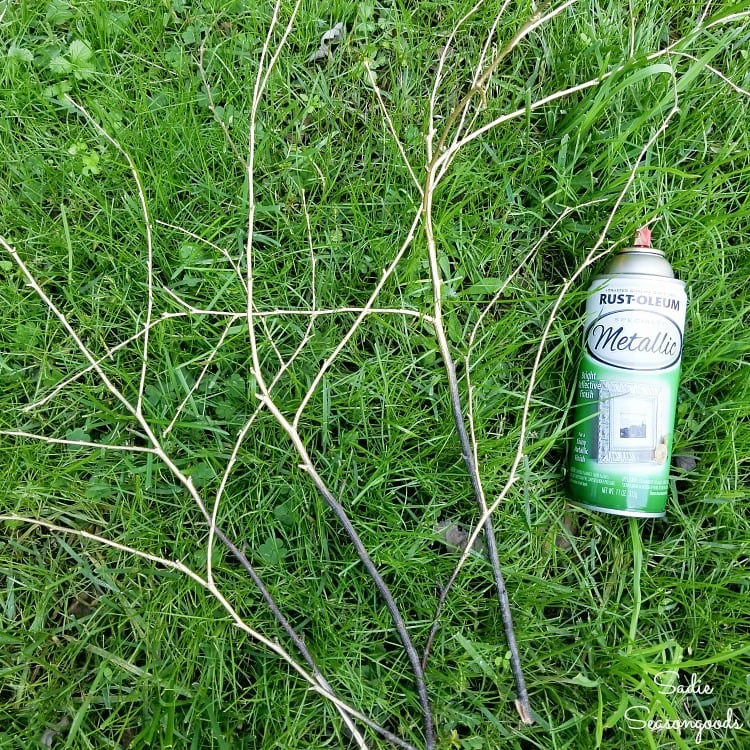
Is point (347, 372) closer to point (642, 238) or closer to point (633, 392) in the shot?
point (633, 392)

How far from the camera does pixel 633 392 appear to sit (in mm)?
1654

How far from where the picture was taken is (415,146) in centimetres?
188

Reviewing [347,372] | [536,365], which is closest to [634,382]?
[536,365]

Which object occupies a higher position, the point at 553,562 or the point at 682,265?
the point at 682,265

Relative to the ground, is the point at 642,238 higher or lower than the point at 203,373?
higher

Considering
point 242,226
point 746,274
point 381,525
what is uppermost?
point 242,226

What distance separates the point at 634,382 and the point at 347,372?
33.4 inches

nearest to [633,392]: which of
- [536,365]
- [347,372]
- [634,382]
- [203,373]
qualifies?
[634,382]

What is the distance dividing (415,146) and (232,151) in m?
0.59

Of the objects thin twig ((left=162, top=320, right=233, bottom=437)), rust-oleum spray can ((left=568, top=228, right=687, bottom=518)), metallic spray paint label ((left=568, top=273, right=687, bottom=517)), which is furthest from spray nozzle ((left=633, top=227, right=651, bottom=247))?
thin twig ((left=162, top=320, right=233, bottom=437))

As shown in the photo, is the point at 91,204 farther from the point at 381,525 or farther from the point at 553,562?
the point at 553,562

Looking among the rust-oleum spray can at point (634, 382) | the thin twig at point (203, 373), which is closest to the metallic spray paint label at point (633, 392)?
the rust-oleum spray can at point (634, 382)

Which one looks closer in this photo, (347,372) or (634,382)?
(634,382)

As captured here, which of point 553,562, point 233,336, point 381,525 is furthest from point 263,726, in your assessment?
point 233,336
